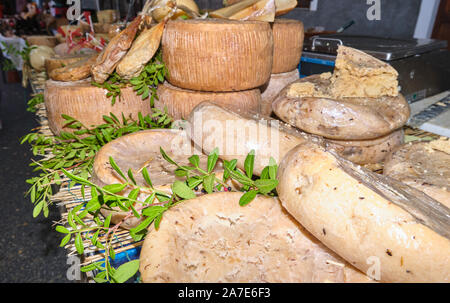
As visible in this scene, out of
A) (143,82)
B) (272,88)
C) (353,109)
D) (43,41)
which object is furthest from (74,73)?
(43,41)

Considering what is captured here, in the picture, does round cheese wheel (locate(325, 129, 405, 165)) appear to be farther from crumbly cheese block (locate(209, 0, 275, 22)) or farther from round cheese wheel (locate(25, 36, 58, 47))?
round cheese wheel (locate(25, 36, 58, 47))

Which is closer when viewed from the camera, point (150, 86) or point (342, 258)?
point (342, 258)

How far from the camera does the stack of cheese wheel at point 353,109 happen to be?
45.3 inches

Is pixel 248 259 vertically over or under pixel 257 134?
under

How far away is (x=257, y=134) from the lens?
1.00m

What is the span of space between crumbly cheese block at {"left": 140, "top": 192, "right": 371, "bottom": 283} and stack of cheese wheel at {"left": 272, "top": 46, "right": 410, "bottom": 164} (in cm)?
48

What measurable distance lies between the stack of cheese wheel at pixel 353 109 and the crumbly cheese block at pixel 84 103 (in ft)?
2.35

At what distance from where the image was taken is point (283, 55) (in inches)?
62.6

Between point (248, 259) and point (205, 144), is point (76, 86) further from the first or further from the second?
point (248, 259)

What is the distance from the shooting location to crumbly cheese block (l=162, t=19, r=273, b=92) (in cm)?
120

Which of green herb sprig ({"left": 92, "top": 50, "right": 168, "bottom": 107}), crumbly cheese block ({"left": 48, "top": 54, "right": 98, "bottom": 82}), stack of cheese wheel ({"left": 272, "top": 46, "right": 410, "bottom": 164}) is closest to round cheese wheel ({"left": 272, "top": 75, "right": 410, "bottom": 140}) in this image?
stack of cheese wheel ({"left": 272, "top": 46, "right": 410, "bottom": 164})
